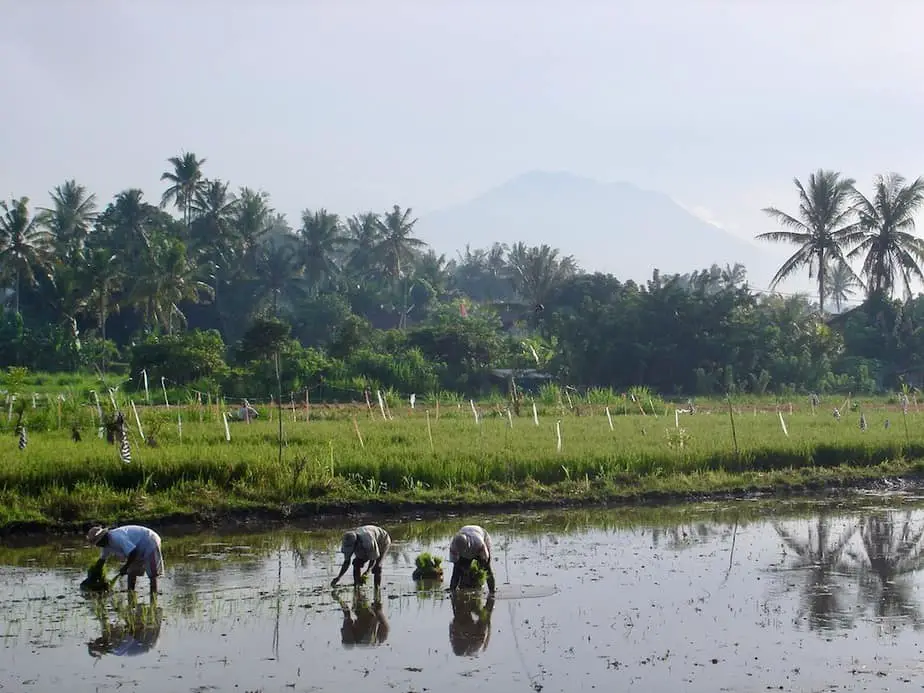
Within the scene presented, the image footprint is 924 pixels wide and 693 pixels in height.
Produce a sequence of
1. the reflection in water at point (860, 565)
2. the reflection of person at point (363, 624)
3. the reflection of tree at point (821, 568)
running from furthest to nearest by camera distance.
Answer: the reflection in water at point (860, 565) < the reflection of tree at point (821, 568) < the reflection of person at point (363, 624)

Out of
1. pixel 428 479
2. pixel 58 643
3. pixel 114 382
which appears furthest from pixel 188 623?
pixel 114 382

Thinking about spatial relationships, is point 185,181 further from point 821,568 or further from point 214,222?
point 821,568

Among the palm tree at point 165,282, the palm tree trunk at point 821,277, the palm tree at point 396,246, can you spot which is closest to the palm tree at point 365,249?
the palm tree at point 396,246

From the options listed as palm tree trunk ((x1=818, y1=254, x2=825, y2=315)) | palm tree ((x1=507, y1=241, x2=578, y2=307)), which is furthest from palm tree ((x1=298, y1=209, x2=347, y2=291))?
palm tree trunk ((x1=818, y1=254, x2=825, y2=315))

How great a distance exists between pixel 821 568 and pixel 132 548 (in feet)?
22.9

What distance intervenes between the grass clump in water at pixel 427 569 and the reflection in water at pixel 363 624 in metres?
0.62

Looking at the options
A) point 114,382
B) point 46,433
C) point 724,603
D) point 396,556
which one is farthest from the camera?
point 114,382

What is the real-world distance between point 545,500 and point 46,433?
8697 mm

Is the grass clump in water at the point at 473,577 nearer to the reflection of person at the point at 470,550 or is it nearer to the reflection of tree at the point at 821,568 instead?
the reflection of person at the point at 470,550

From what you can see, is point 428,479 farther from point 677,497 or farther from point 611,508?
point 677,497

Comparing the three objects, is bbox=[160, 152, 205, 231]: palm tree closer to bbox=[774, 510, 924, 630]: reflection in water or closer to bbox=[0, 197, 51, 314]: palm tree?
bbox=[0, 197, 51, 314]: palm tree

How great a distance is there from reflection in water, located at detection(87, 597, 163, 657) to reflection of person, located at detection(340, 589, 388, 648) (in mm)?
1496

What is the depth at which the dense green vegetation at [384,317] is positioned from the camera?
3503cm

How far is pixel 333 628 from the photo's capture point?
8.78 metres
